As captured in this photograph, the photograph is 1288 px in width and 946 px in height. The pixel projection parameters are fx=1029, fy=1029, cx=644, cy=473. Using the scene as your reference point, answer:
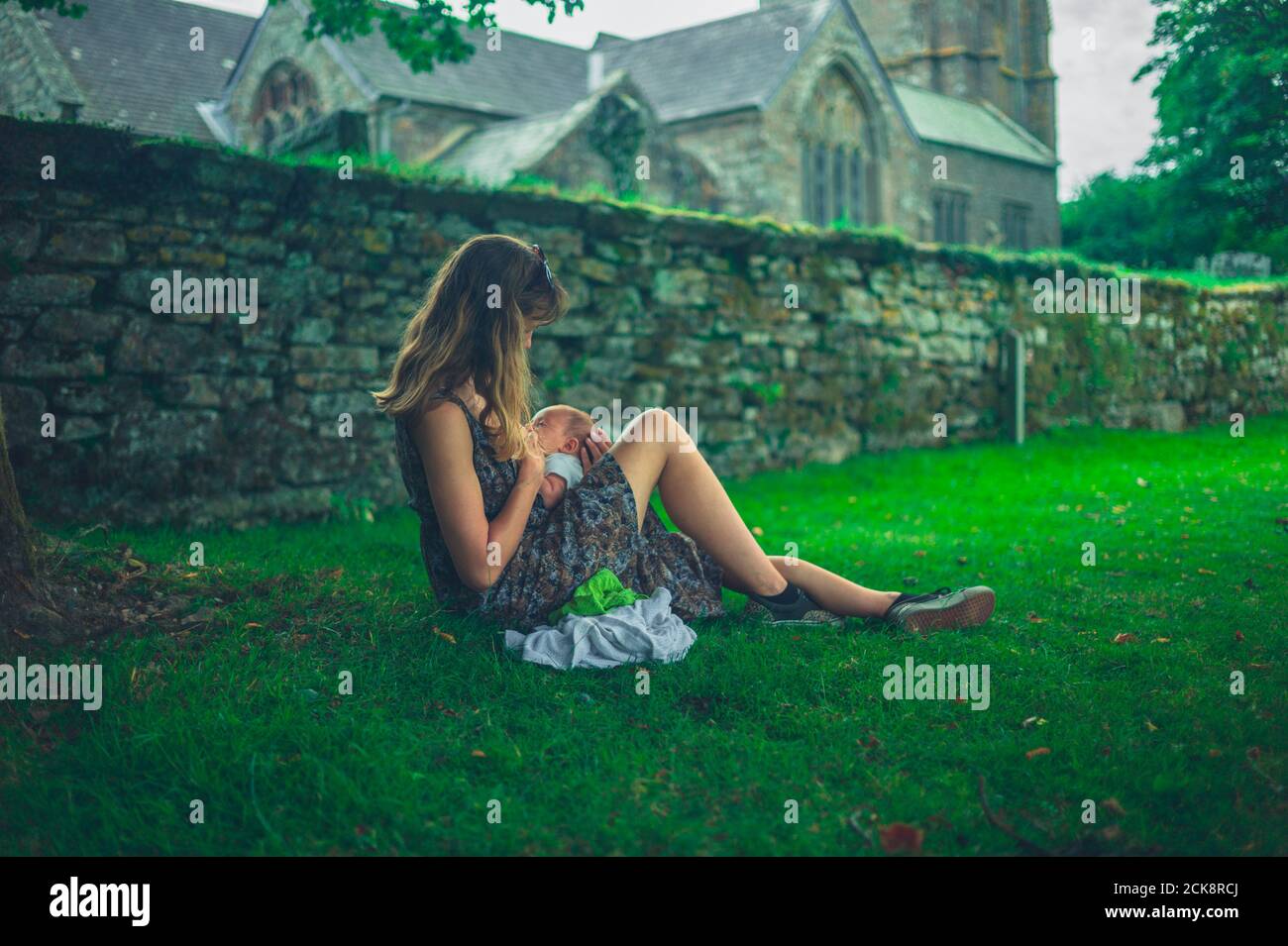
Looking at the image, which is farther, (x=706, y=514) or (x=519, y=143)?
(x=519, y=143)

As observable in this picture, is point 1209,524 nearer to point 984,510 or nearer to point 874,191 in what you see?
point 984,510

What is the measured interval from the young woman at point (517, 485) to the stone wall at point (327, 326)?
2.75 metres

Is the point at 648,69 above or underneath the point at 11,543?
above

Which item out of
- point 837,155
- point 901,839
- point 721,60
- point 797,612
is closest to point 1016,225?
point 837,155

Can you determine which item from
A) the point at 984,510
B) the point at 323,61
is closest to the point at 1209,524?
the point at 984,510

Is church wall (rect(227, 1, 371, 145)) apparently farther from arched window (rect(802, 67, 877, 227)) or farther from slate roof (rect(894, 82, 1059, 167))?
slate roof (rect(894, 82, 1059, 167))

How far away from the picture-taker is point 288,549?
538 centimetres

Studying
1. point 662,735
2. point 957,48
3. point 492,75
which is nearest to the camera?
point 662,735

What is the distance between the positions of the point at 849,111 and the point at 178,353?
75.7 feet

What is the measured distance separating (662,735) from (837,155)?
80.8 ft

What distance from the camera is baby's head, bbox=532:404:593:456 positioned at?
3.96 metres

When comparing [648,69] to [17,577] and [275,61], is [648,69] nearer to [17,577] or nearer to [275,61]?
[275,61]

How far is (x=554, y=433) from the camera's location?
3.98 meters

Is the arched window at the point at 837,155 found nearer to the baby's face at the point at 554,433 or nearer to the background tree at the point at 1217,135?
the background tree at the point at 1217,135
